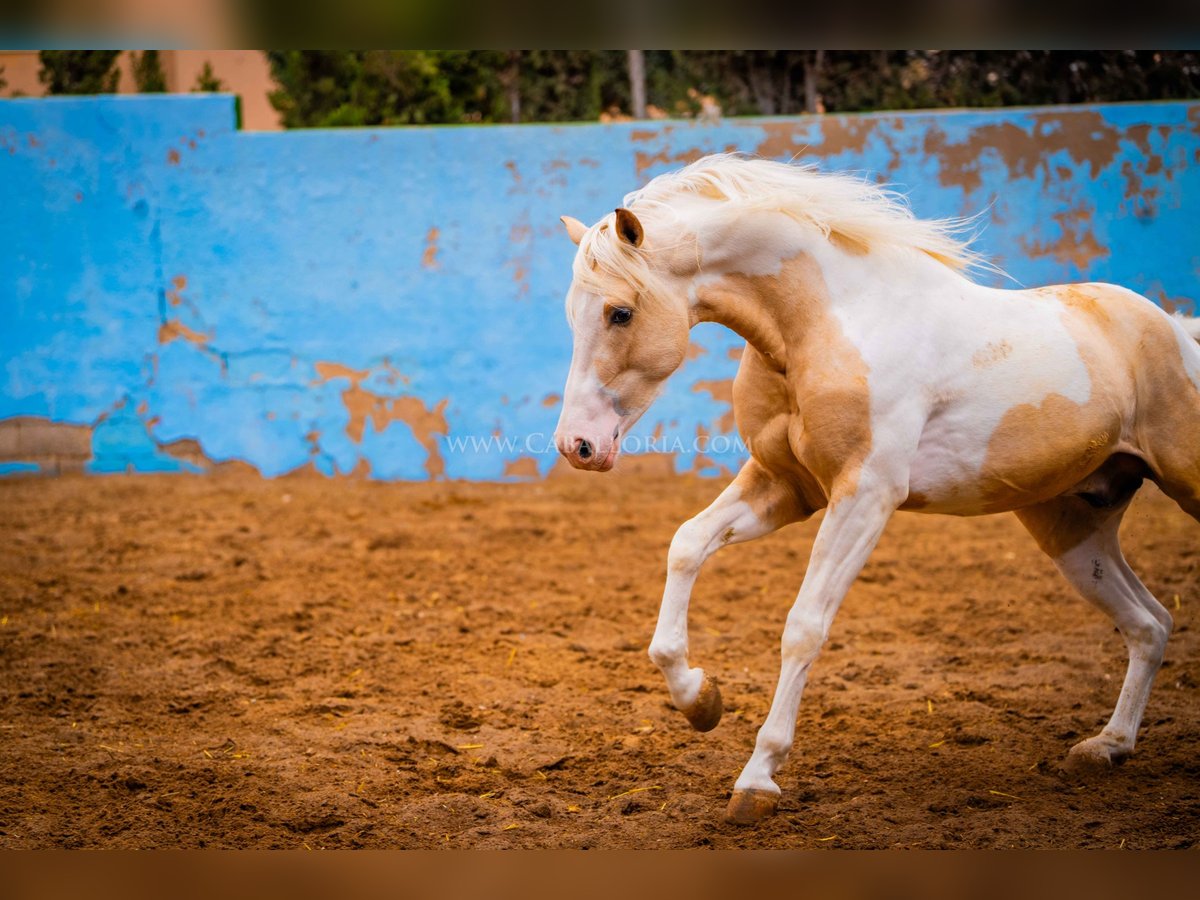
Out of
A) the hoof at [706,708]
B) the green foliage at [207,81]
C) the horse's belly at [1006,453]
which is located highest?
the green foliage at [207,81]

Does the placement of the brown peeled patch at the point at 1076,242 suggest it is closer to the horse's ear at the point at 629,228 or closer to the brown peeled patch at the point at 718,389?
the brown peeled patch at the point at 718,389

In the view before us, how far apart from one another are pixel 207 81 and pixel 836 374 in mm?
9752

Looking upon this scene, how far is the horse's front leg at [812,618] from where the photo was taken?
113 inches

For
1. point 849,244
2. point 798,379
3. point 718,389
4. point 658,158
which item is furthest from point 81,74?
point 798,379

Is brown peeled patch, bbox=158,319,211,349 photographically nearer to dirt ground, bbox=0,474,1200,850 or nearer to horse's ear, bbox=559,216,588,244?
dirt ground, bbox=0,474,1200,850

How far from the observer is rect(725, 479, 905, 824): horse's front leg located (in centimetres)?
287

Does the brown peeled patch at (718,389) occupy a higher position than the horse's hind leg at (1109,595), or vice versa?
the horse's hind leg at (1109,595)

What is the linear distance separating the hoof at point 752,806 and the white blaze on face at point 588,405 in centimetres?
98

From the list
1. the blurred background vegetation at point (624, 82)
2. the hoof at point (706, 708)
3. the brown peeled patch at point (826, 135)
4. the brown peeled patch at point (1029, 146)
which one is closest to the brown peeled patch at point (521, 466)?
the brown peeled patch at point (826, 135)

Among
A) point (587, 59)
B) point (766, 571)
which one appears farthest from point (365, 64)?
point (766, 571)

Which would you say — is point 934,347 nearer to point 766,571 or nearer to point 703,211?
point 703,211

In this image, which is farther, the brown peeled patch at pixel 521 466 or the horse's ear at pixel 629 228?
the brown peeled patch at pixel 521 466

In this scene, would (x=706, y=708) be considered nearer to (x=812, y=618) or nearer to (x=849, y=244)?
(x=812, y=618)

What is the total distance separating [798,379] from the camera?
296 centimetres
